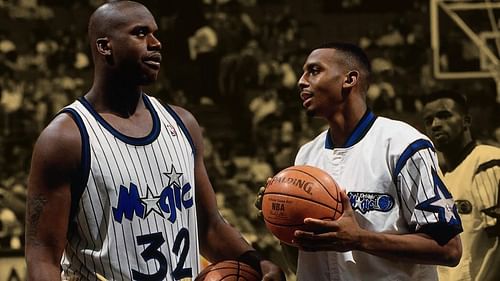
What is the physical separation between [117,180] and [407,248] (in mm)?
939

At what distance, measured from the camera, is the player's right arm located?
2.74 metres

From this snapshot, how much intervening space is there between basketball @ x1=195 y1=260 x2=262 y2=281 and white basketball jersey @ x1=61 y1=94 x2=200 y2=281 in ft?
0.25

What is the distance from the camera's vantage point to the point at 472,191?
535 centimetres

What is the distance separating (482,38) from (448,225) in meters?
3.06

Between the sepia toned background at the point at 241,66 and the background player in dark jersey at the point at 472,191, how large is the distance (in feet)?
1.07

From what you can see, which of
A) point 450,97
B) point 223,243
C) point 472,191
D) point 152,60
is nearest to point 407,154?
point 223,243

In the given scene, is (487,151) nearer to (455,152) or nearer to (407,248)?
(455,152)

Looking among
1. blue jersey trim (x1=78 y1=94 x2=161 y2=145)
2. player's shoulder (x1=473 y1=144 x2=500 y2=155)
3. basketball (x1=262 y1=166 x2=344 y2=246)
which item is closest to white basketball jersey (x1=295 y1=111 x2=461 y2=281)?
basketball (x1=262 y1=166 x2=344 y2=246)

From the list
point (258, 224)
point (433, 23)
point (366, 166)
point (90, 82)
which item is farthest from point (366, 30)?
point (366, 166)

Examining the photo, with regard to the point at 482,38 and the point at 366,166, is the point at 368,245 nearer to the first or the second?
the point at 366,166

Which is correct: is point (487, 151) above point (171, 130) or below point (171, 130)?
below

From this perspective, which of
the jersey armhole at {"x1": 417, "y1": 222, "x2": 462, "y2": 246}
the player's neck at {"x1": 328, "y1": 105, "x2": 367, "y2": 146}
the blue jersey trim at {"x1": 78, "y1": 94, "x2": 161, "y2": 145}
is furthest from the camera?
the player's neck at {"x1": 328, "y1": 105, "x2": 367, "y2": 146}

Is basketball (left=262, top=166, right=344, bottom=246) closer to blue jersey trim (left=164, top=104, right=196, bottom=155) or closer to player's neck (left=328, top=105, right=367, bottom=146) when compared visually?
player's neck (left=328, top=105, right=367, bottom=146)

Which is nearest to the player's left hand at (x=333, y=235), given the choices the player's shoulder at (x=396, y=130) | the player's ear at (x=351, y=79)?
the player's shoulder at (x=396, y=130)
